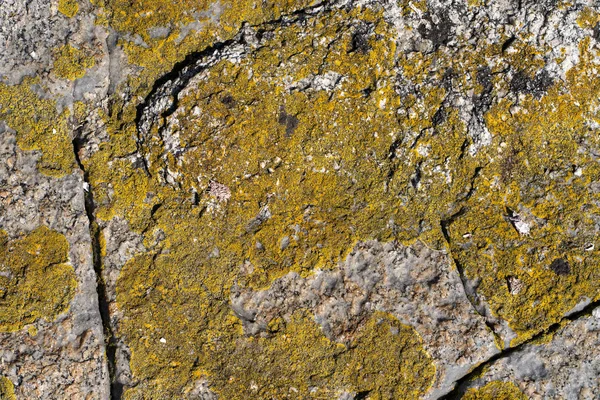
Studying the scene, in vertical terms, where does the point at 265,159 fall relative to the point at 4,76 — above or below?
below

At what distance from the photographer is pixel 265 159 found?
351 cm

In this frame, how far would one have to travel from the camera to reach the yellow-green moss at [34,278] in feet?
11.2

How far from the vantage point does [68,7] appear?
12.8 ft

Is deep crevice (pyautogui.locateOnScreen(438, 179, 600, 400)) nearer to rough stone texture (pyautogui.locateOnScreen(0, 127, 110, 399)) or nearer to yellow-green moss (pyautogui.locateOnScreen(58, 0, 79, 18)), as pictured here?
rough stone texture (pyautogui.locateOnScreen(0, 127, 110, 399))

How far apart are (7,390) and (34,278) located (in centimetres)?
65

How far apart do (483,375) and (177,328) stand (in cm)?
179

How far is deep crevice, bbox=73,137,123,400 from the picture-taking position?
3.37 metres

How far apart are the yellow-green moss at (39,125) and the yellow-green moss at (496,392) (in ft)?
9.21

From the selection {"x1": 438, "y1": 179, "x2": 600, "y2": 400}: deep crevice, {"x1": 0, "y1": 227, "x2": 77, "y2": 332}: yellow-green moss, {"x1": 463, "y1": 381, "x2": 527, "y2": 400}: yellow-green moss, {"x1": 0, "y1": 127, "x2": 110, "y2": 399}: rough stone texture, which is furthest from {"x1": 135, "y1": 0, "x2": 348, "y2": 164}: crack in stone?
{"x1": 463, "y1": 381, "x2": 527, "y2": 400}: yellow-green moss

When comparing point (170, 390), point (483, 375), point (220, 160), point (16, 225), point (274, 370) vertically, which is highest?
point (16, 225)

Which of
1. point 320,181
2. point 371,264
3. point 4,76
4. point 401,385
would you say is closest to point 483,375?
point 401,385

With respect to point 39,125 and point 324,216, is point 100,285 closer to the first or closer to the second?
point 39,125

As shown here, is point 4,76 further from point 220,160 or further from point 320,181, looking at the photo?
point 320,181

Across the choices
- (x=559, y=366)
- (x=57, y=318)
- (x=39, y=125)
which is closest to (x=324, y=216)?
(x=559, y=366)
